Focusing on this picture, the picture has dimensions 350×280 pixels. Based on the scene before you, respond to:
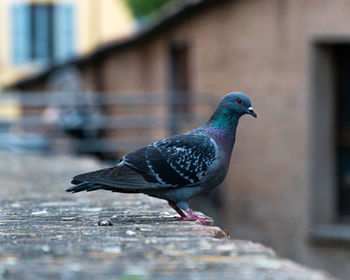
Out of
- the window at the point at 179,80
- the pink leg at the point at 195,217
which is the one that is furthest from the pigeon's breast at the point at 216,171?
the window at the point at 179,80

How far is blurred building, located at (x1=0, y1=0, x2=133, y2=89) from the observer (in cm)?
2600

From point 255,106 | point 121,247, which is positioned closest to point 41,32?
point 255,106

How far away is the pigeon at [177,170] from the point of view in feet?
16.9

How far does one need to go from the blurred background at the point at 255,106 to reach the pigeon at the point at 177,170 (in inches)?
213

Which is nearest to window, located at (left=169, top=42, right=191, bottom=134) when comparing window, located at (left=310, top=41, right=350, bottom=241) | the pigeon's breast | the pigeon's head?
window, located at (left=310, top=41, right=350, bottom=241)

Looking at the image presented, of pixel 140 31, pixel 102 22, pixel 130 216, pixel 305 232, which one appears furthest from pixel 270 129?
pixel 102 22

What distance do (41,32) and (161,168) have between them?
2151 centimetres

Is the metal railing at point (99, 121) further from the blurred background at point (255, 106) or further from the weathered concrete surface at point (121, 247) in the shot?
the weathered concrete surface at point (121, 247)

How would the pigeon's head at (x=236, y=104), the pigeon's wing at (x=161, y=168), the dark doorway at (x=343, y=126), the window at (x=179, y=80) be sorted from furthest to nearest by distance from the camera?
the window at (x=179, y=80) < the dark doorway at (x=343, y=126) < the pigeon's head at (x=236, y=104) < the pigeon's wing at (x=161, y=168)

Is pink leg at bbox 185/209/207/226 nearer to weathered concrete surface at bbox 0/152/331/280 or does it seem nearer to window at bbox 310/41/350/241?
weathered concrete surface at bbox 0/152/331/280

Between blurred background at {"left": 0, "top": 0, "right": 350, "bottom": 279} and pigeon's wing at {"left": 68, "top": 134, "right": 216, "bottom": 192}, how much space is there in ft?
17.9

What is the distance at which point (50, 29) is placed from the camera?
26.3 metres

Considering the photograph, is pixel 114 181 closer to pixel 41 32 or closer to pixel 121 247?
pixel 121 247

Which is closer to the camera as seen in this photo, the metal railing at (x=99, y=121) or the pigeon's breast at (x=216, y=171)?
the pigeon's breast at (x=216, y=171)
